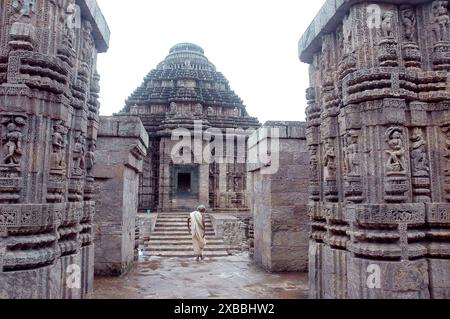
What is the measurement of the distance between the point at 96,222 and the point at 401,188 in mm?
6330

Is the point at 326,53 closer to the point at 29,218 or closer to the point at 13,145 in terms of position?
the point at 13,145

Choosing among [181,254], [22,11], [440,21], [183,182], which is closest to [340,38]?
[440,21]

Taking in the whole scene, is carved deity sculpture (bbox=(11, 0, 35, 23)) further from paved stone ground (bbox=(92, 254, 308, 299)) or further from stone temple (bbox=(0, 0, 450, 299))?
paved stone ground (bbox=(92, 254, 308, 299))

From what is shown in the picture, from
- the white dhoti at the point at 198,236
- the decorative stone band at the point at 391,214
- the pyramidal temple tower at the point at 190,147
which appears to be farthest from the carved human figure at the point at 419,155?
the pyramidal temple tower at the point at 190,147

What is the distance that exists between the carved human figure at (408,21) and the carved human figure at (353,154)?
1590 mm

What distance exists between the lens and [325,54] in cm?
622

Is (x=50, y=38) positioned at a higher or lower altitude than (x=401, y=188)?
higher

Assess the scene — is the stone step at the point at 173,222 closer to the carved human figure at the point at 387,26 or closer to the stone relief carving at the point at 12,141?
the stone relief carving at the point at 12,141

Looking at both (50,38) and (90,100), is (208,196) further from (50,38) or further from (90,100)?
(50,38)

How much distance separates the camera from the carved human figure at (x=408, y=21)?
5.14 metres

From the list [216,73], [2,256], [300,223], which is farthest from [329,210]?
[216,73]

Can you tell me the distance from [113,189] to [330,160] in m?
4.98

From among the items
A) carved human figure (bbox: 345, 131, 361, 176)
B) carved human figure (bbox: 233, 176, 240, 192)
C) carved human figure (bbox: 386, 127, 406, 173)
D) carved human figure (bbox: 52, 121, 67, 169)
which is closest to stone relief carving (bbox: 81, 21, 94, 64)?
carved human figure (bbox: 52, 121, 67, 169)

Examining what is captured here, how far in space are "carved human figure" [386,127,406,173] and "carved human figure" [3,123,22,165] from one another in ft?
14.6
